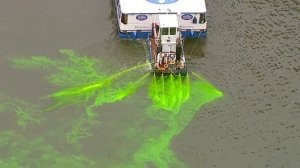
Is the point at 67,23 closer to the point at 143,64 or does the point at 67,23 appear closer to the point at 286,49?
the point at 143,64

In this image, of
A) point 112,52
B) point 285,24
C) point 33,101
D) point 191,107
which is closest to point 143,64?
point 112,52

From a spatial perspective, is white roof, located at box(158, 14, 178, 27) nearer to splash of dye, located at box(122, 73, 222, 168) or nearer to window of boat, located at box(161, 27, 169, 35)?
window of boat, located at box(161, 27, 169, 35)

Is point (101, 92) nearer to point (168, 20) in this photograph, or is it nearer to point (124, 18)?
point (124, 18)

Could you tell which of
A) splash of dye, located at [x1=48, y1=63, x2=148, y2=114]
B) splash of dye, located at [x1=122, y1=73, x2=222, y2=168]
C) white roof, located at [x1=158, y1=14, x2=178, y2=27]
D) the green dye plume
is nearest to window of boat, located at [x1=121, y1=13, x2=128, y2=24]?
white roof, located at [x1=158, y1=14, x2=178, y2=27]

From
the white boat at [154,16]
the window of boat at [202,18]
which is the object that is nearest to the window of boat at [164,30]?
the white boat at [154,16]

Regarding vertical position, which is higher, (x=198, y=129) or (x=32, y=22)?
(x=32, y=22)
